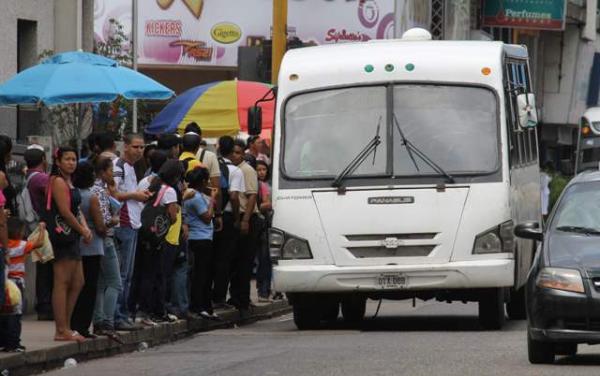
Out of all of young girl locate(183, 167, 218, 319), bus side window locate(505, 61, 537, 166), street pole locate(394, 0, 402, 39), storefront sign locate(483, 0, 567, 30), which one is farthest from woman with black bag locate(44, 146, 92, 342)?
storefront sign locate(483, 0, 567, 30)

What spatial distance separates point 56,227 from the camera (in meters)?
16.0

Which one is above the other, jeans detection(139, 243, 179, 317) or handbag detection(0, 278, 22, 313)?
handbag detection(0, 278, 22, 313)

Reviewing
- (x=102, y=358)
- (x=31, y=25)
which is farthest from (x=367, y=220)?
(x=31, y=25)

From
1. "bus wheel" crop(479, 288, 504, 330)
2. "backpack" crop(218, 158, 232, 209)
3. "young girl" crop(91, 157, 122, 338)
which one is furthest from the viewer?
"backpack" crop(218, 158, 232, 209)

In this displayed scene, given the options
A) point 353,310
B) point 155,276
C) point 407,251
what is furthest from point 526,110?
point 155,276

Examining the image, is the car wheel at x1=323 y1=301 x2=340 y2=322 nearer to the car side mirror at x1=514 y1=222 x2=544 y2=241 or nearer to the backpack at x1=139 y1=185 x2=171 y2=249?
the backpack at x1=139 y1=185 x2=171 y2=249

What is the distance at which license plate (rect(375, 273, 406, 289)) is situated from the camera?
750 inches

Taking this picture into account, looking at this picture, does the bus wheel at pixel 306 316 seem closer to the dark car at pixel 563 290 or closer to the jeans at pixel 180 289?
the jeans at pixel 180 289

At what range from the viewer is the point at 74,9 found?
2812 cm

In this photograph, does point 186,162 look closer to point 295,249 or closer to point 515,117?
point 295,249

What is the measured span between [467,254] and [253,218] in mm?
4435

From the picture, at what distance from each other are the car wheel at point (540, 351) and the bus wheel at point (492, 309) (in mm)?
4573

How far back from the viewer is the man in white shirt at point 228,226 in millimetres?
21500

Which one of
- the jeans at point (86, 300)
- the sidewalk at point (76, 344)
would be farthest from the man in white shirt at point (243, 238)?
the jeans at point (86, 300)
